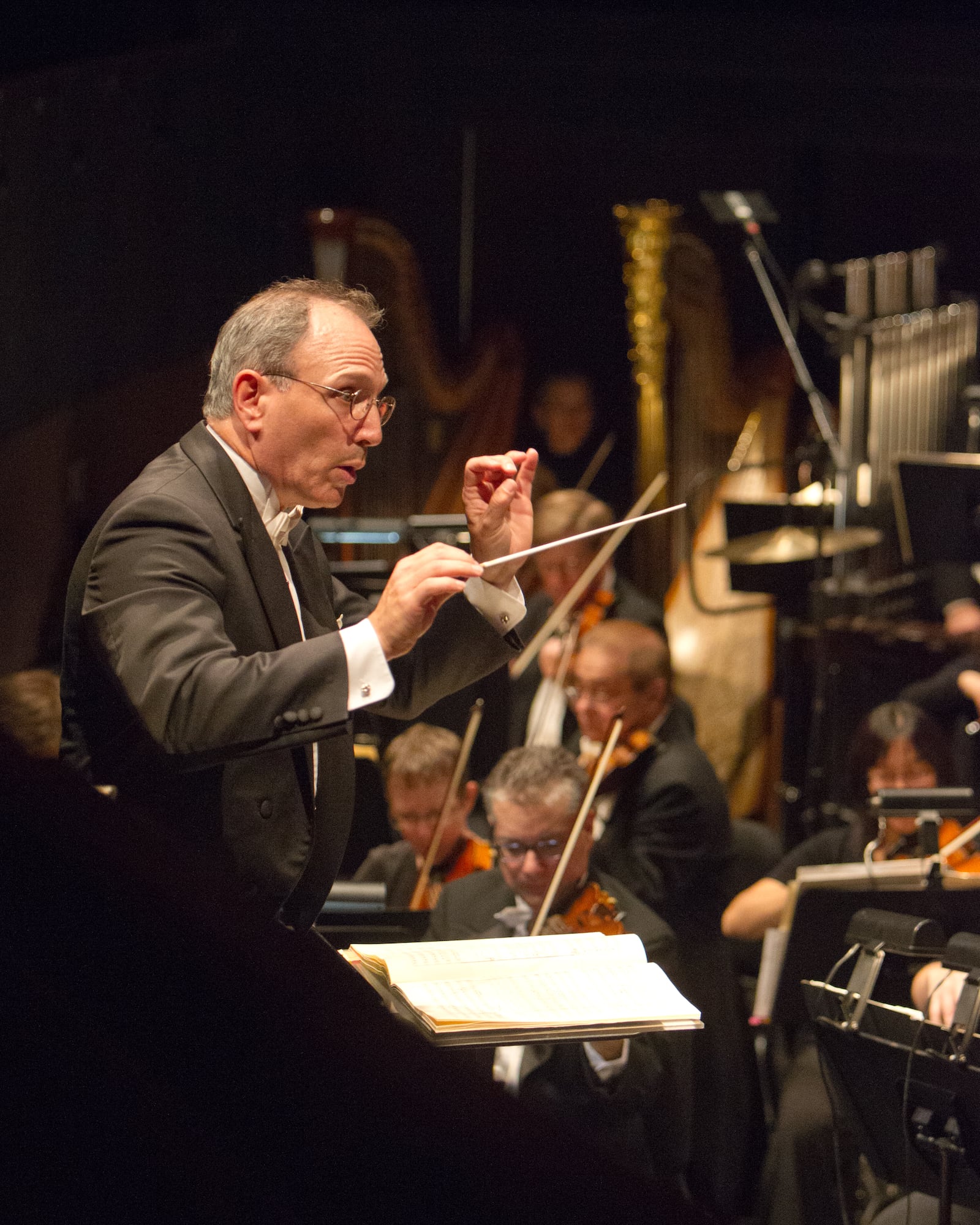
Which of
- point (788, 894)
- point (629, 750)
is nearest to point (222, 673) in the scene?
point (788, 894)

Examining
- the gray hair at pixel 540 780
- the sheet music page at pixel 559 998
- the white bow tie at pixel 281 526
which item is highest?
the white bow tie at pixel 281 526

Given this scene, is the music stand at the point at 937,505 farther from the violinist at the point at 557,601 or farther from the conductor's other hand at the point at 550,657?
the conductor's other hand at the point at 550,657

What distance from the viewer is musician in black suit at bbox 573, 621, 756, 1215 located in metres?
3.34

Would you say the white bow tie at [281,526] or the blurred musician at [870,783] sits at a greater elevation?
the white bow tie at [281,526]

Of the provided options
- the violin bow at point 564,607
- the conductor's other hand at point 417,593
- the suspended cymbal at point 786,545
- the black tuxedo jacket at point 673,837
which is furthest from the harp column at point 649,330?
the conductor's other hand at point 417,593

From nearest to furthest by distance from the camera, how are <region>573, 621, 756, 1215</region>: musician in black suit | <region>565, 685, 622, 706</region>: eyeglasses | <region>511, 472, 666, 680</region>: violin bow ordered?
<region>573, 621, 756, 1215</region>: musician in black suit, <region>565, 685, 622, 706</region>: eyeglasses, <region>511, 472, 666, 680</region>: violin bow

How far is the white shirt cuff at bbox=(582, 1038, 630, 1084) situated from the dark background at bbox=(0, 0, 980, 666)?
274 cm

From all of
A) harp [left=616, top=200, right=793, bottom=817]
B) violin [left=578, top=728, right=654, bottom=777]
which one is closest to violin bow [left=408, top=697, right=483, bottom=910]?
violin [left=578, top=728, right=654, bottom=777]

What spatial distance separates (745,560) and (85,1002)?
423 cm

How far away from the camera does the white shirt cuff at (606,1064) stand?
269 cm

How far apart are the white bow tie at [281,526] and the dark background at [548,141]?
9.73 feet

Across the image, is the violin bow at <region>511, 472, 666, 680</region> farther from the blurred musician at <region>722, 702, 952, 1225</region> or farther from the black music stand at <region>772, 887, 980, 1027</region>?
the black music stand at <region>772, 887, 980, 1027</region>

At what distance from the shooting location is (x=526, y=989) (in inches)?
69.4

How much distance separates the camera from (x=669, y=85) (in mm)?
6051
